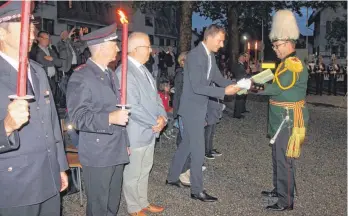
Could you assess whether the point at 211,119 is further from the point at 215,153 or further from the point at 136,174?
the point at 136,174

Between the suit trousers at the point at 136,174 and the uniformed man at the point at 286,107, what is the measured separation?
1.53 m

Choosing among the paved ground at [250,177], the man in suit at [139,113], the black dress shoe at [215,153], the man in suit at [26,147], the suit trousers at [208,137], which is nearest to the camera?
the man in suit at [26,147]

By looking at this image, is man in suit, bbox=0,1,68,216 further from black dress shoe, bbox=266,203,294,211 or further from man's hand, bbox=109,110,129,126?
black dress shoe, bbox=266,203,294,211

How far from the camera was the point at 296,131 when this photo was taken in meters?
4.90

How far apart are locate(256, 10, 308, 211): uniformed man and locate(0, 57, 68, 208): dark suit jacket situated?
2.76m

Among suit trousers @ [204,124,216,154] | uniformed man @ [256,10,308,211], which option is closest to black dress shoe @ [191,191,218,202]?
uniformed man @ [256,10,308,211]

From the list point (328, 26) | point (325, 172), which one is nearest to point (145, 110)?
point (325, 172)

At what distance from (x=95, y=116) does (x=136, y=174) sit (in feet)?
4.46

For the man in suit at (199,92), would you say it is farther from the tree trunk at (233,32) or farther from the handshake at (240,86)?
the tree trunk at (233,32)

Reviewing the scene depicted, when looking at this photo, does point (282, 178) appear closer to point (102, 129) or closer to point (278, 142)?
point (278, 142)

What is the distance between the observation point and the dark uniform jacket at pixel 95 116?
3.34 metres

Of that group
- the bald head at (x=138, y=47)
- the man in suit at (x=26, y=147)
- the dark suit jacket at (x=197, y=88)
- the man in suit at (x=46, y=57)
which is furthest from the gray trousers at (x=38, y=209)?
the man in suit at (x=46, y=57)

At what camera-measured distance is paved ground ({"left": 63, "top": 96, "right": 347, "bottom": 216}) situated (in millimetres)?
5117

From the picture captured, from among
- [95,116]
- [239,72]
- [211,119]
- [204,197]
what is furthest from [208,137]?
[239,72]
